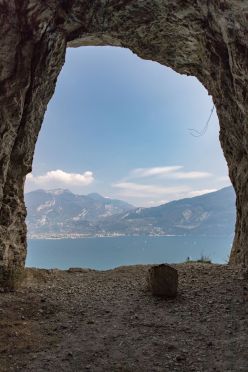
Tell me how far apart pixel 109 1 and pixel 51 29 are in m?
2.40

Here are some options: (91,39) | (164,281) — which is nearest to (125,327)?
(164,281)

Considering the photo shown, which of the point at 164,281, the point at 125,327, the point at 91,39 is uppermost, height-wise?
the point at 91,39

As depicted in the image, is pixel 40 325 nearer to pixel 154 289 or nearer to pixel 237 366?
pixel 154 289

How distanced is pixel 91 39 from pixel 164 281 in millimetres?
11499

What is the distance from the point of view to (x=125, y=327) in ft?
26.7

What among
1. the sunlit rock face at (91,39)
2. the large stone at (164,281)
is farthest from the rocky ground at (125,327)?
the sunlit rock face at (91,39)

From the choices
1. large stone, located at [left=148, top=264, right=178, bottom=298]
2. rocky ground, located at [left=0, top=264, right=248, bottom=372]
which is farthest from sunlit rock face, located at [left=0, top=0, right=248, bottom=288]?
large stone, located at [left=148, top=264, right=178, bottom=298]

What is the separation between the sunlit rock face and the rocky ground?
222 cm

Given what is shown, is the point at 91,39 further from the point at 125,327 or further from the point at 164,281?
the point at 125,327

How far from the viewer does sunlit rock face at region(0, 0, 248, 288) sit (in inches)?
434

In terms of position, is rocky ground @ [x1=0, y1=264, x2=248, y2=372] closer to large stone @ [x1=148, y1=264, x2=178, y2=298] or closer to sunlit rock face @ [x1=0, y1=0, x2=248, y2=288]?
large stone @ [x1=148, y1=264, x2=178, y2=298]

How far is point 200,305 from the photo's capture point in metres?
9.42

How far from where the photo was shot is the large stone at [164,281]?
10414 millimetres

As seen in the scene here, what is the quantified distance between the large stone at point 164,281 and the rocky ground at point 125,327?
30 cm
